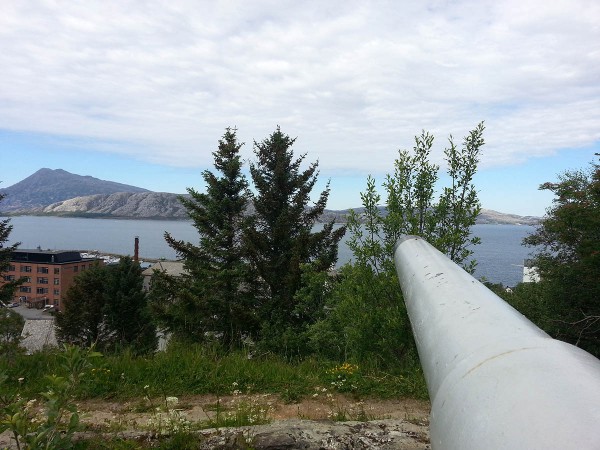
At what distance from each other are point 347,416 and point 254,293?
54.8 feet

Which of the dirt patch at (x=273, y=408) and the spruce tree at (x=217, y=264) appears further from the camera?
the spruce tree at (x=217, y=264)

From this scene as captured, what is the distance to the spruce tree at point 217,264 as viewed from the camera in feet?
61.3

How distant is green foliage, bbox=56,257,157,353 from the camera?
27391 mm

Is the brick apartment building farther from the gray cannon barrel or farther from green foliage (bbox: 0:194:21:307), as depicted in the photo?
the gray cannon barrel

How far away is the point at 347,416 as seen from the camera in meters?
4.03

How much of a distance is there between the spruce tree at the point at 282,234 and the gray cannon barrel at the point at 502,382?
53.3ft

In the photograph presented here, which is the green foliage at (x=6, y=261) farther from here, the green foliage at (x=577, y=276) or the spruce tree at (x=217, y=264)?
the green foliage at (x=577, y=276)

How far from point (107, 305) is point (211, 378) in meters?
24.8

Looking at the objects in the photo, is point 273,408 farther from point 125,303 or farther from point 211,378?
point 125,303

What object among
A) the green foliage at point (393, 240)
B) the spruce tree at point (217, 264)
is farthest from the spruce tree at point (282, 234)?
the green foliage at point (393, 240)

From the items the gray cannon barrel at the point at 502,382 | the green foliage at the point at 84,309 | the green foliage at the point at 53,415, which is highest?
the gray cannon barrel at the point at 502,382

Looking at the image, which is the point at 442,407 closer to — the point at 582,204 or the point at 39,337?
the point at 582,204

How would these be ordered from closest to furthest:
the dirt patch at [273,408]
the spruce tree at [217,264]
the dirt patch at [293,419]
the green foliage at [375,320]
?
the dirt patch at [293,419] < the dirt patch at [273,408] < the green foliage at [375,320] < the spruce tree at [217,264]

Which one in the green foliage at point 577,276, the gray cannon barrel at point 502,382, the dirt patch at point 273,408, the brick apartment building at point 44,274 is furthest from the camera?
the brick apartment building at point 44,274
